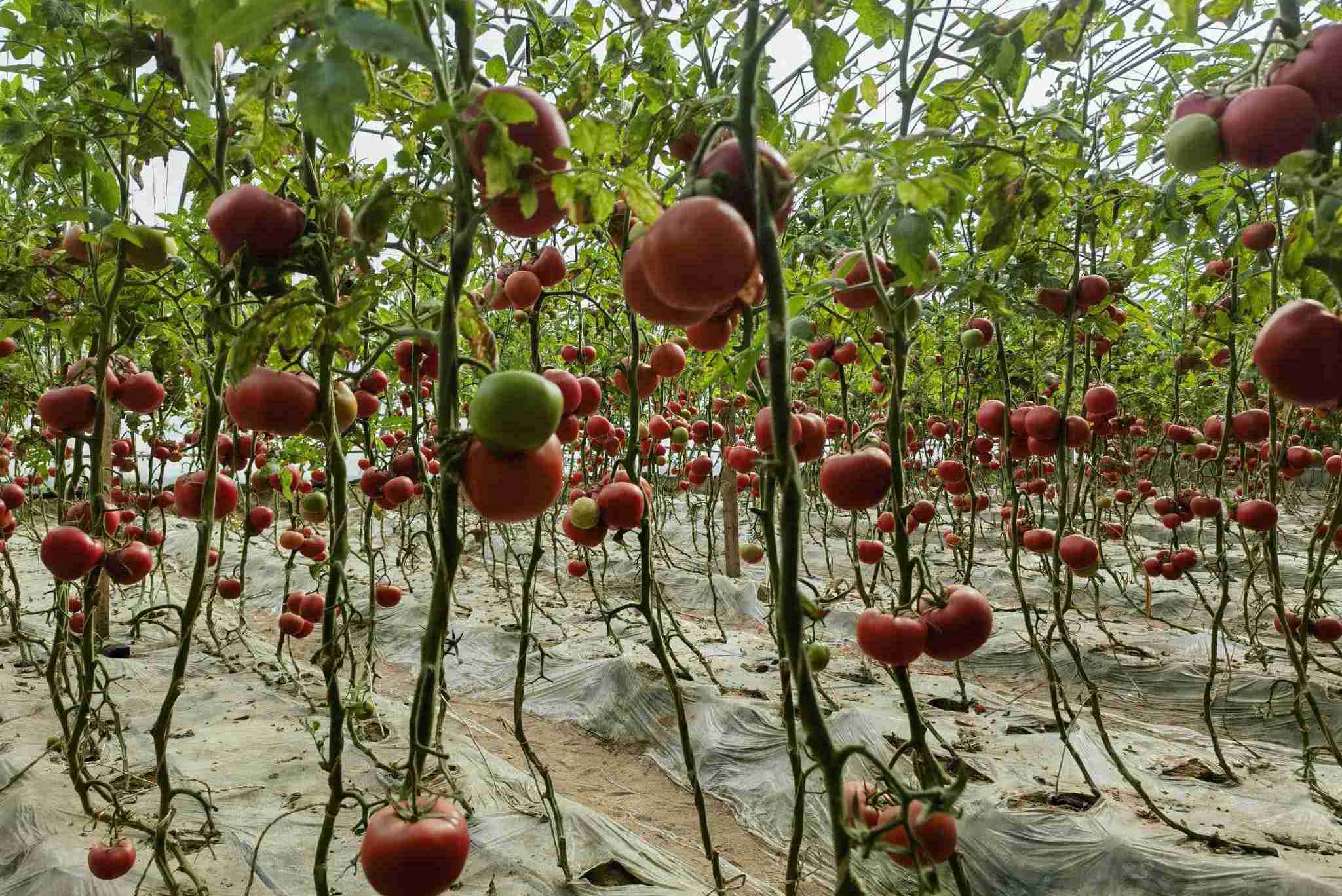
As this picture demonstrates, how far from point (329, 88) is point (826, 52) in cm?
99

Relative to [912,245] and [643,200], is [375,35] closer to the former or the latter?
[643,200]

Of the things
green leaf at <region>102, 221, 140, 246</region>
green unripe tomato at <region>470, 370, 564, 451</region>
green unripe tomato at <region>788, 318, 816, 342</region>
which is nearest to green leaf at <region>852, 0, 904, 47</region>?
green unripe tomato at <region>788, 318, 816, 342</region>

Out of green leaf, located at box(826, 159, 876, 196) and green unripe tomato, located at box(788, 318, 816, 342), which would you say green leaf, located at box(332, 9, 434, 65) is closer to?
green leaf, located at box(826, 159, 876, 196)

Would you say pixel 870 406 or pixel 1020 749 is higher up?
pixel 870 406

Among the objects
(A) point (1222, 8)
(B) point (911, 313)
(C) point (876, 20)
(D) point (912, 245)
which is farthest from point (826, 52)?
(A) point (1222, 8)

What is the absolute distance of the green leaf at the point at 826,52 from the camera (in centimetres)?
128

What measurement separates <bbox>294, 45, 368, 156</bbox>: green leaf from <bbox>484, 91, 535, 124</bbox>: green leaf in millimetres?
116

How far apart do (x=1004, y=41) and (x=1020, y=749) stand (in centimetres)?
284

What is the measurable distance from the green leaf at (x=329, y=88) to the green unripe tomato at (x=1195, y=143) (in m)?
1.06

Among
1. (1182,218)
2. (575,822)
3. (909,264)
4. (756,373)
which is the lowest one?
(575,822)

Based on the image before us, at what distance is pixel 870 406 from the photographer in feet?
24.0

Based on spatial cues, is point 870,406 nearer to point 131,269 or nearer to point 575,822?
point 575,822

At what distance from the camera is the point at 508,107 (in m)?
0.69

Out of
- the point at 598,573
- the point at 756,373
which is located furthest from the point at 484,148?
the point at 598,573
